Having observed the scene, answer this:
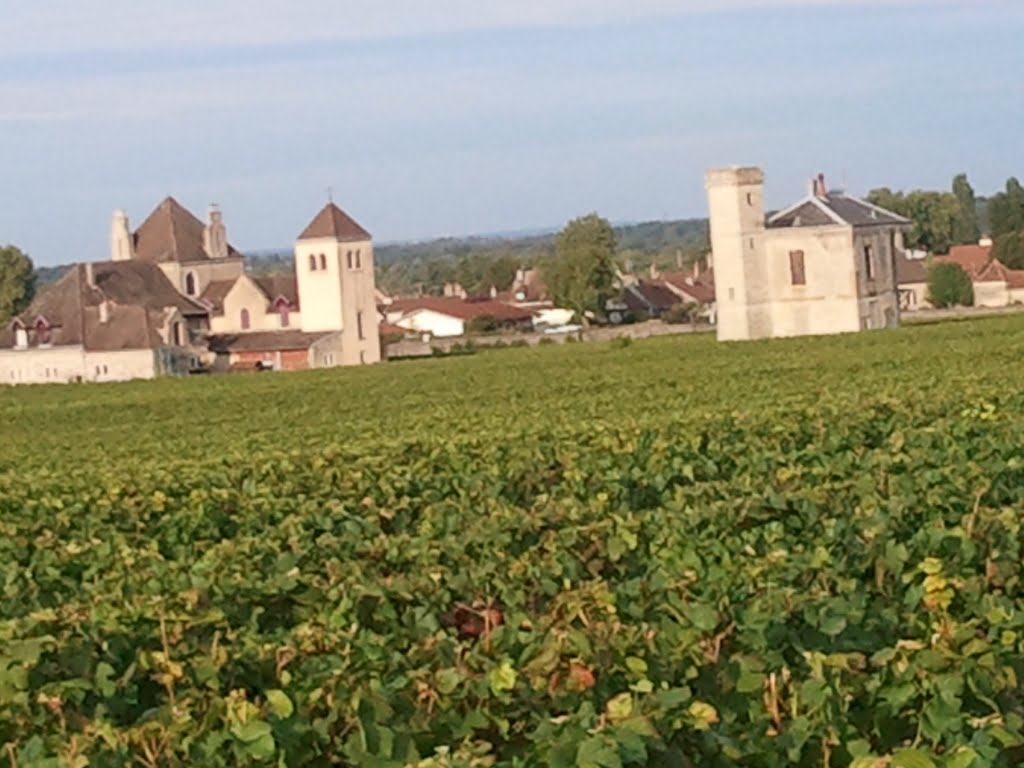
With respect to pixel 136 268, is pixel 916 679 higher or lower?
lower

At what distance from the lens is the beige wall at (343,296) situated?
338 feet

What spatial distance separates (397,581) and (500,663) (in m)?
3.08

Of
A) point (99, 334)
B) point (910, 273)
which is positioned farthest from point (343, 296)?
point (910, 273)

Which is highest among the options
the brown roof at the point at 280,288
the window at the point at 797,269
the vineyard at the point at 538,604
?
the brown roof at the point at 280,288

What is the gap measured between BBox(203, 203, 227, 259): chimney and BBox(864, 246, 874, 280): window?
155 ft

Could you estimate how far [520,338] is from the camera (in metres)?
115

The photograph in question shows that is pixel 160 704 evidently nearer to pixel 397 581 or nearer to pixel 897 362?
pixel 397 581

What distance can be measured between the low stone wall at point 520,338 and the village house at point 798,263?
54.3 feet

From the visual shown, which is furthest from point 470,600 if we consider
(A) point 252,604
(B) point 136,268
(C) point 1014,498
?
(B) point 136,268

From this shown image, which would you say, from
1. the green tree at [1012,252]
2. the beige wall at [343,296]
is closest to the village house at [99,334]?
the beige wall at [343,296]

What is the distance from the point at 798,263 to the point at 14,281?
7172 centimetres

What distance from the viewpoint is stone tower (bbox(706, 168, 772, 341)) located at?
286 ft

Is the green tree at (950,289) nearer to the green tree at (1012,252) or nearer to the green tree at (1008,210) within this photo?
the green tree at (1012,252)

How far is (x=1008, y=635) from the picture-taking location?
26.3ft
